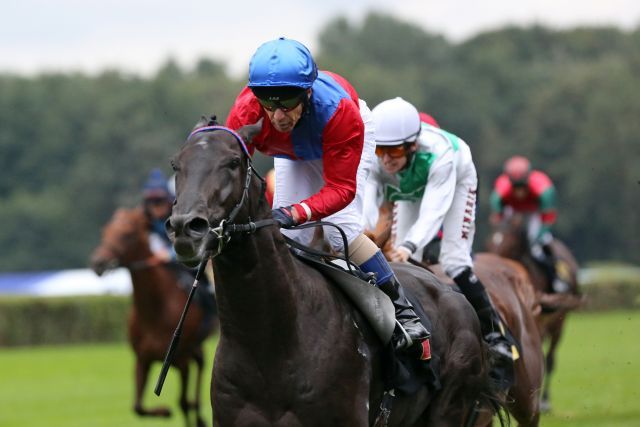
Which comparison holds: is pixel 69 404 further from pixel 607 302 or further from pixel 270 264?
pixel 607 302

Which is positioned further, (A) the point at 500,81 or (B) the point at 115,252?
(A) the point at 500,81

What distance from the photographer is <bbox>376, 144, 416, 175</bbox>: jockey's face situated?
24.4 feet

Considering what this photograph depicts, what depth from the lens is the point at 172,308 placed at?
13.0 meters

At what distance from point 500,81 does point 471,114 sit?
10.1m

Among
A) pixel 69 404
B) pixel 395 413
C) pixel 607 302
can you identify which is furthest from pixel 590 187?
pixel 395 413

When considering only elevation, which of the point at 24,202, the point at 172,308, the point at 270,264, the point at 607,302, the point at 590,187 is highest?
the point at 270,264

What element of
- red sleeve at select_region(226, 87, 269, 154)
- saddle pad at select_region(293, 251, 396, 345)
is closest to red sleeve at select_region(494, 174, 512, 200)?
saddle pad at select_region(293, 251, 396, 345)

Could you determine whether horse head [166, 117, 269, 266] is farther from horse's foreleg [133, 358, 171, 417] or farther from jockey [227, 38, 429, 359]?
horse's foreleg [133, 358, 171, 417]

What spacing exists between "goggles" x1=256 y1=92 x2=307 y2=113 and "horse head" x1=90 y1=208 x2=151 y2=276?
816cm

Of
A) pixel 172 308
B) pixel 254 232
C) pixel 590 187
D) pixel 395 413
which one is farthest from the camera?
pixel 590 187

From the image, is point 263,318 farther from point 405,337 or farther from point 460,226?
point 460,226

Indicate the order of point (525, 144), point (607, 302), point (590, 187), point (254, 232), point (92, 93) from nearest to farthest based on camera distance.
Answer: point (254, 232) → point (607, 302) → point (590, 187) → point (525, 144) → point (92, 93)

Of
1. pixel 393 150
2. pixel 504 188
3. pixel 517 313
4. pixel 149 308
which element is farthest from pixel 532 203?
pixel 393 150

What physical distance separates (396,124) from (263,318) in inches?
91.3
